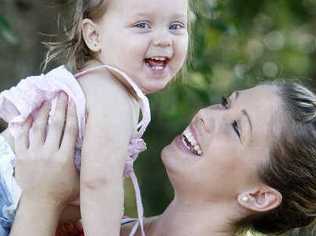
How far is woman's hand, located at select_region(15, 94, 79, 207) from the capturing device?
2.92 meters

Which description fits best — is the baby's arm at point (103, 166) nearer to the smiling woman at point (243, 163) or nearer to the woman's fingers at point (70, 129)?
the woman's fingers at point (70, 129)

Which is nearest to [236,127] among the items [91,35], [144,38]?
[144,38]

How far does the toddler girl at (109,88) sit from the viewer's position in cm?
282

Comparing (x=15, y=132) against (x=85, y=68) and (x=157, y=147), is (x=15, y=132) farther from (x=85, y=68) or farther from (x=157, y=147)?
(x=157, y=147)

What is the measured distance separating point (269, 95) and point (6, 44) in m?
2.20

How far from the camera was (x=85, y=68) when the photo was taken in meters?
3.03

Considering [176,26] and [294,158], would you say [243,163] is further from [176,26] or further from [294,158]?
[176,26]

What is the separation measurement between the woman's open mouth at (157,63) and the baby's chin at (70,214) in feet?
1.64

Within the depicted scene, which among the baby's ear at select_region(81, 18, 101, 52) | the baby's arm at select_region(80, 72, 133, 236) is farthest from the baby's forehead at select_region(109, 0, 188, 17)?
the baby's arm at select_region(80, 72, 133, 236)

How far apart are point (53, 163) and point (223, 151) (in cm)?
52

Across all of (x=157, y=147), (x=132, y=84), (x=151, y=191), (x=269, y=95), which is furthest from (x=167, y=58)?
(x=151, y=191)

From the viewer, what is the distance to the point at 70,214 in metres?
3.15

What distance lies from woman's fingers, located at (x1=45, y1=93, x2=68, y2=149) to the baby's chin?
0.23 metres

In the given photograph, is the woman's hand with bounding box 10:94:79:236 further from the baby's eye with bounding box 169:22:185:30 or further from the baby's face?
the baby's eye with bounding box 169:22:185:30
